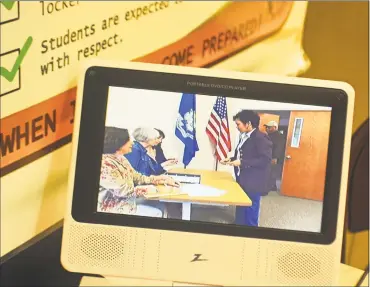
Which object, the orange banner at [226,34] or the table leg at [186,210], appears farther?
the orange banner at [226,34]

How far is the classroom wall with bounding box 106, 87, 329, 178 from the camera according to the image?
915mm

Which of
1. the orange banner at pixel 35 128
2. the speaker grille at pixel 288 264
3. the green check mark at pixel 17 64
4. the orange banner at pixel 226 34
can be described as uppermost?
the orange banner at pixel 226 34

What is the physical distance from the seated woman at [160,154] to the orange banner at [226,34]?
0.91ft

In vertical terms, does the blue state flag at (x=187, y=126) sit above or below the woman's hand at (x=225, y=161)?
above

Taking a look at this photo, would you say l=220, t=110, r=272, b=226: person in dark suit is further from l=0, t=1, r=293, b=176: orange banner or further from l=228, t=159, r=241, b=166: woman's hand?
l=0, t=1, r=293, b=176: orange banner

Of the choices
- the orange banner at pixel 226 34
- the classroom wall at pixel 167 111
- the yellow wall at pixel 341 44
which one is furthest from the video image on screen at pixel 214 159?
the yellow wall at pixel 341 44

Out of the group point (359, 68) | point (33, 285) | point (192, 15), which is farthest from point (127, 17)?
point (359, 68)

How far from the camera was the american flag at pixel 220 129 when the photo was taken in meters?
0.92

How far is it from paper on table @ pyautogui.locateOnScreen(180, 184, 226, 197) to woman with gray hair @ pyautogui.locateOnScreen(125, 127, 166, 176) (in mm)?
46

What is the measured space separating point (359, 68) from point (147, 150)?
134 centimetres

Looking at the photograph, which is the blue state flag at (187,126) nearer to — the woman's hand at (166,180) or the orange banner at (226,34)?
the woman's hand at (166,180)

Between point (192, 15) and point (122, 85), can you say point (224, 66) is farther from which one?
point (122, 85)

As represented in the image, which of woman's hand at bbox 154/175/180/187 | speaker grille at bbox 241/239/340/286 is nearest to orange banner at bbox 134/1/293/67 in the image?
woman's hand at bbox 154/175/180/187

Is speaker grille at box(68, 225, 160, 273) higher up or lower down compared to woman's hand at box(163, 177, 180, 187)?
lower down
